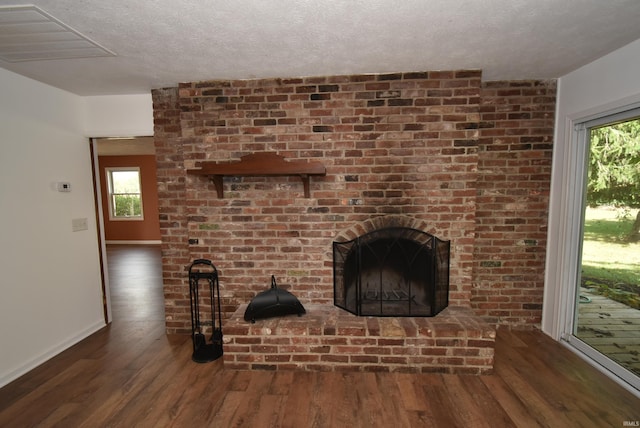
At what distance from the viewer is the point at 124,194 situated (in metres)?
7.39

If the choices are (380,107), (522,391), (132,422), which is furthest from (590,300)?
(132,422)

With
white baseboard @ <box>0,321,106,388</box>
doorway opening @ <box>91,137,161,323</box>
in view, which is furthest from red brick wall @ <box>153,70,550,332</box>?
doorway opening @ <box>91,137,161,323</box>

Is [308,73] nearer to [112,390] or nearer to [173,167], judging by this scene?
[173,167]

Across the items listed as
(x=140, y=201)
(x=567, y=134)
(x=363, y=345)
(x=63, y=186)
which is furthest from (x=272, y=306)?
(x=140, y=201)

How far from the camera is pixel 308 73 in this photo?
2312 millimetres

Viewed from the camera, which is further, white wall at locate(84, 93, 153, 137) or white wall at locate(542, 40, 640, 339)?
white wall at locate(84, 93, 153, 137)

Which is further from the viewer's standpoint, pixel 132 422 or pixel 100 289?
pixel 100 289

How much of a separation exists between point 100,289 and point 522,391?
12.9 feet

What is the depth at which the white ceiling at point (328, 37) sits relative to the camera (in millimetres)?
1468

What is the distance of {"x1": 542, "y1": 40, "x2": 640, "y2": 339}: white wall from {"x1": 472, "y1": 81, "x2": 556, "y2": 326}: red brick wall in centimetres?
7

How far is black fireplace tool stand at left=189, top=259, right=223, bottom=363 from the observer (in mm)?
2403

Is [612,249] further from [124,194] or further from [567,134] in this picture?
[124,194]

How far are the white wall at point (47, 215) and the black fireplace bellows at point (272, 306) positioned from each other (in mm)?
1778

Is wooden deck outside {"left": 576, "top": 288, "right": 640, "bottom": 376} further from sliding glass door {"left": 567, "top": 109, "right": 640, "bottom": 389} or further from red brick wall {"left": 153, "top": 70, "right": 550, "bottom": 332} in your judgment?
red brick wall {"left": 153, "top": 70, "right": 550, "bottom": 332}
